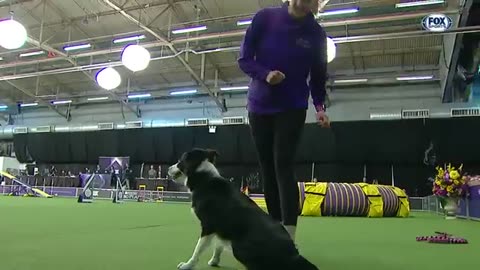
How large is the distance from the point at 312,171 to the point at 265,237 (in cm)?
1246

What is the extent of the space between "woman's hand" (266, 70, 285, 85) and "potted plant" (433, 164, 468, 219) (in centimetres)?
570

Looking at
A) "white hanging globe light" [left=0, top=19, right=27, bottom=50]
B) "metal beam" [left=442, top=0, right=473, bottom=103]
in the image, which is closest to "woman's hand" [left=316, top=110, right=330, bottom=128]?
"white hanging globe light" [left=0, top=19, right=27, bottom=50]

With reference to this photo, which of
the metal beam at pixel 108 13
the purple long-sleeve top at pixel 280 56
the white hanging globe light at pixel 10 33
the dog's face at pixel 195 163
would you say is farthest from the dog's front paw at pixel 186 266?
the metal beam at pixel 108 13

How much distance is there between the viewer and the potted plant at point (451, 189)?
6457 millimetres

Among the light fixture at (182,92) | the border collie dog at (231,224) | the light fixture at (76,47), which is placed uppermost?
the light fixture at (76,47)

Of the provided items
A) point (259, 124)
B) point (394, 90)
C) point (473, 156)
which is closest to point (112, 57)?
point (394, 90)

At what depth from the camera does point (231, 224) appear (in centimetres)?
151

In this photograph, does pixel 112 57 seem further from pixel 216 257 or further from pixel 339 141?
pixel 216 257

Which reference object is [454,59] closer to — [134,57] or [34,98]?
[134,57]

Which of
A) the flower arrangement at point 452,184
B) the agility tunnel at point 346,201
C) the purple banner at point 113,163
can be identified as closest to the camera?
the flower arrangement at point 452,184

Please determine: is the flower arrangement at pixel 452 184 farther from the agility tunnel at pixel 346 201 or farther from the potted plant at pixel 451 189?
the agility tunnel at pixel 346 201

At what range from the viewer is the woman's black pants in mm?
1876

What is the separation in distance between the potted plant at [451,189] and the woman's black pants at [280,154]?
5.45 metres

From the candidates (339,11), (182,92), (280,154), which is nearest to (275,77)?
(280,154)
